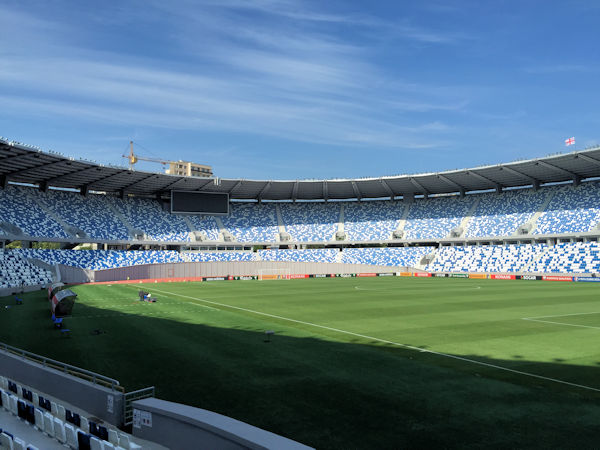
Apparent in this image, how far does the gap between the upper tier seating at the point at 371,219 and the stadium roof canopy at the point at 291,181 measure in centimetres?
217

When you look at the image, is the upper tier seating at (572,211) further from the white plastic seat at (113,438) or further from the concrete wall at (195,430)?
the white plastic seat at (113,438)

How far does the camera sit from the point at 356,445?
9.52 m

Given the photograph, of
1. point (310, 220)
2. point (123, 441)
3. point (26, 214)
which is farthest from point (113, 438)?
point (310, 220)

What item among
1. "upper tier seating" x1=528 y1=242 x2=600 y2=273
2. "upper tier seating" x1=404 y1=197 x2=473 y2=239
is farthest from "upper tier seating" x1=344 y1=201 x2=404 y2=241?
"upper tier seating" x1=528 y1=242 x2=600 y2=273

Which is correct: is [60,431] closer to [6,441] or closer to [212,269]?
[6,441]

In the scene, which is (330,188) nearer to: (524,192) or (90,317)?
(524,192)

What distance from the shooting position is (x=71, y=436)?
9.27 metres

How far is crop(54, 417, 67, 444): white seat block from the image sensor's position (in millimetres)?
9469

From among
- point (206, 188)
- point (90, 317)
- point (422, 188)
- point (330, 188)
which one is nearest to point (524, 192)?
point (422, 188)

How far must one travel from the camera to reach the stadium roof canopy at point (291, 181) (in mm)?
60938

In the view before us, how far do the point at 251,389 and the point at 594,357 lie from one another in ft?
41.9

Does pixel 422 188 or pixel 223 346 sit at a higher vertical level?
pixel 422 188

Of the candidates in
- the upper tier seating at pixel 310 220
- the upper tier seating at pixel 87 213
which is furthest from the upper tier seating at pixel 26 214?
the upper tier seating at pixel 310 220

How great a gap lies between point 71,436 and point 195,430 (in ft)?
8.63
